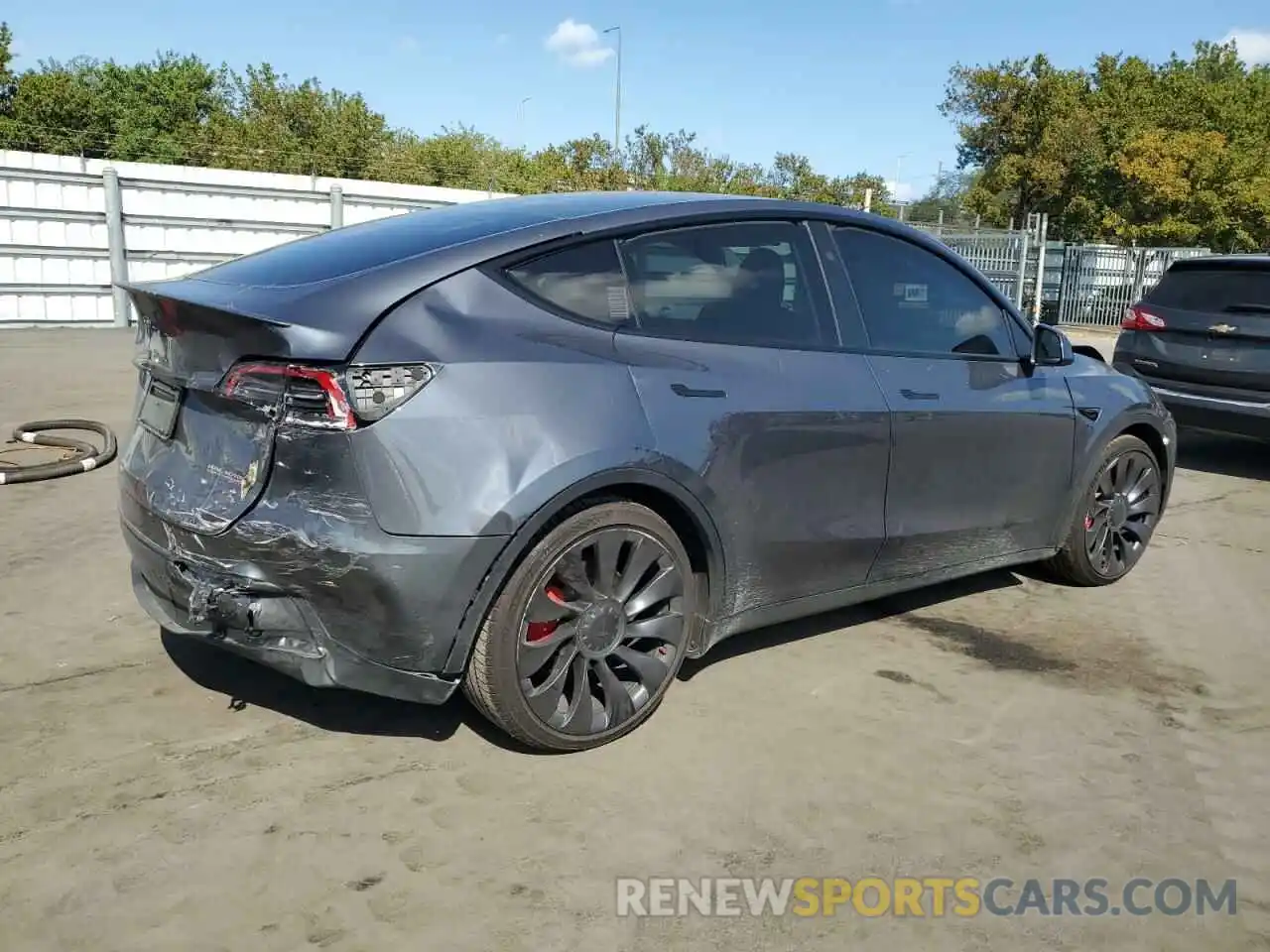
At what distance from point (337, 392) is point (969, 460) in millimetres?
2565

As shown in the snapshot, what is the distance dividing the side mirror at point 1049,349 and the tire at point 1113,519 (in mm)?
630

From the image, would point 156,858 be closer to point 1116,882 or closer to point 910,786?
point 910,786

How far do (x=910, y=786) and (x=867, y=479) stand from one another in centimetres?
114

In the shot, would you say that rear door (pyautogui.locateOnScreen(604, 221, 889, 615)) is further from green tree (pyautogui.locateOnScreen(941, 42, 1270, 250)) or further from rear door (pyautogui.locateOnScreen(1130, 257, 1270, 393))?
green tree (pyautogui.locateOnScreen(941, 42, 1270, 250))

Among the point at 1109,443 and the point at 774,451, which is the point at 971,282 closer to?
the point at 1109,443

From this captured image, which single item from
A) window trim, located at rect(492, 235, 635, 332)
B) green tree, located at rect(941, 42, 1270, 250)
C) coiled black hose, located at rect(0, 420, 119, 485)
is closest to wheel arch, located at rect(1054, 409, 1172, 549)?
window trim, located at rect(492, 235, 635, 332)

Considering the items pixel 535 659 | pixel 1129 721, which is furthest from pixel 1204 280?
pixel 535 659

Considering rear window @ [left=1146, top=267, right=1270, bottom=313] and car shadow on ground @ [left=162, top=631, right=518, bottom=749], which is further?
rear window @ [left=1146, top=267, right=1270, bottom=313]

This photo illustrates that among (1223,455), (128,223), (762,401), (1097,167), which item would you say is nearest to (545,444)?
(762,401)

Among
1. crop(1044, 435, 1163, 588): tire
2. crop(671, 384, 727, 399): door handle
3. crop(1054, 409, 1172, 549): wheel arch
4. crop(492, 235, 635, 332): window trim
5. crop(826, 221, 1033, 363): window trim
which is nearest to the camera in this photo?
crop(492, 235, 635, 332): window trim

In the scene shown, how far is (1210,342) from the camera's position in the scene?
8086mm

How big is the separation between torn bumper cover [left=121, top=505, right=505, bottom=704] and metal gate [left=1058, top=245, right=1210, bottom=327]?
2327 cm

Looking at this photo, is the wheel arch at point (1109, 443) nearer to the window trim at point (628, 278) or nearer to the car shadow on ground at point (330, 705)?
the window trim at point (628, 278)

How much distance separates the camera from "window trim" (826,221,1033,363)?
159 inches
